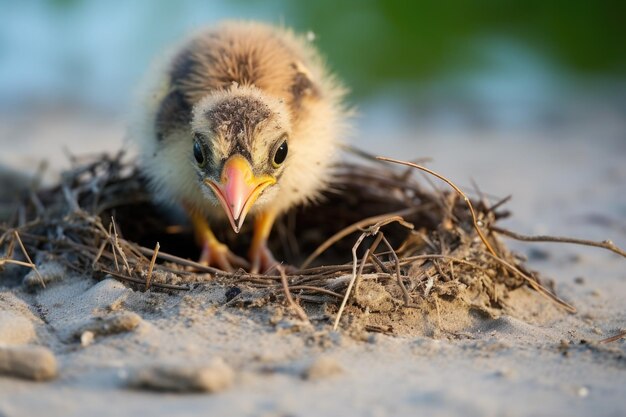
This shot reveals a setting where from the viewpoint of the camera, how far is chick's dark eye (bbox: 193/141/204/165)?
3.50m

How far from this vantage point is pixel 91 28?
12141 millimetres

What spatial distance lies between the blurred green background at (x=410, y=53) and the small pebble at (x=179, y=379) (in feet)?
25.0

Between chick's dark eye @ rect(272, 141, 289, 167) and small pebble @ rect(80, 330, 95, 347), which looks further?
chick's dark eye @ rect(272, 141, 289, 167)

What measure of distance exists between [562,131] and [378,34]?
381cm

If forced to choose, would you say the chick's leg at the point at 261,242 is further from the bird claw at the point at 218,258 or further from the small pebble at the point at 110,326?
the small pebble at the point at 110,326

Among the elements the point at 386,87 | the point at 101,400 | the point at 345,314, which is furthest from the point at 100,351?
the point at 386,87

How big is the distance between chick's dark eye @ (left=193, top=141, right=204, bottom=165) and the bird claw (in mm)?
693

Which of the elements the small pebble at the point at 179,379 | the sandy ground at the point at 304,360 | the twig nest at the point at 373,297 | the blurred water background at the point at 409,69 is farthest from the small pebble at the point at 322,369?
the blurred water background at the point at 409,69

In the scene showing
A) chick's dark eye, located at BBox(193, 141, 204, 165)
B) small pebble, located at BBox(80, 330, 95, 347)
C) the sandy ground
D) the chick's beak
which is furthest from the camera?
chick's dark eye, located at BBox(193, 141, 204, 165)

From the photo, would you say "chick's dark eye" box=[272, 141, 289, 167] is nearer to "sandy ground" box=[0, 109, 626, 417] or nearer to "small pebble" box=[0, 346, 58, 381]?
"sandy ground" box=[0, 109, 626, 417]

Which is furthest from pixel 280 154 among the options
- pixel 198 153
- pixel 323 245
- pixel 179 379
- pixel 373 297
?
pixel 179 379

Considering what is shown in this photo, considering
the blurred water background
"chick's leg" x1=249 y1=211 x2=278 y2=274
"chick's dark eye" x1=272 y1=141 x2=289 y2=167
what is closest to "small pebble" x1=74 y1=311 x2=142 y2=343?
"chick's dark eye" x1=272 y1=141 x2=289 y2=167

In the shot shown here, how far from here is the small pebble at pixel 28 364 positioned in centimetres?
228

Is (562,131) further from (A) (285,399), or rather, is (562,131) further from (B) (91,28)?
(B) (91,28)
